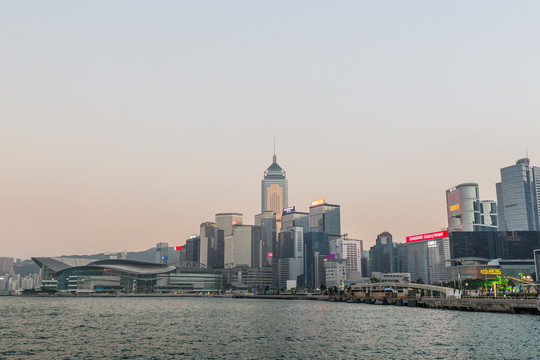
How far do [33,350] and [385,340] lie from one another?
5117 centimetres

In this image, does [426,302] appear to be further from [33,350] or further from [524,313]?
[33,350]

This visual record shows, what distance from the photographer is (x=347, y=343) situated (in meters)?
74.9

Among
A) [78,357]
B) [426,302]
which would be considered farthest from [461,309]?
[78,357]

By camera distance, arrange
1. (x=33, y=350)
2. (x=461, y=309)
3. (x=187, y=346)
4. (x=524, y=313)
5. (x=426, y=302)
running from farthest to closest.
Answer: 1. (x=426, y=302)
2. (x=461, y=309)
3. (x=524, y=313)
4. (x=187, y=346)
5. (x=33, y=350)

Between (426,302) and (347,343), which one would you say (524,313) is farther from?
(347,343)

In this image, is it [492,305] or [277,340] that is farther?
[492,305]

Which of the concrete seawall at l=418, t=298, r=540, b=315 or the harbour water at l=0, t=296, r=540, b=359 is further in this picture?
the concrete seawall at l=418, t=298, r=540, b=315

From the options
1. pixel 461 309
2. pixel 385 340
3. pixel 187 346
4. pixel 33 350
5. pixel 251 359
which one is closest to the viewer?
pixel 251 359

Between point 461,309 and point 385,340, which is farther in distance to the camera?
point 461,309

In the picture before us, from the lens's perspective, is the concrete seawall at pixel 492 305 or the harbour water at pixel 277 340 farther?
the concrete seawall at pixel 492 305

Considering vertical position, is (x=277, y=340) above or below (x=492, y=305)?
below

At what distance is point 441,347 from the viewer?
70250 millimetres

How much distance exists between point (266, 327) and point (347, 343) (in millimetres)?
30954

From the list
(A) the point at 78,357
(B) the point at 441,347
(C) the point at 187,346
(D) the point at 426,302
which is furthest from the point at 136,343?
(D) the point at 426,302
